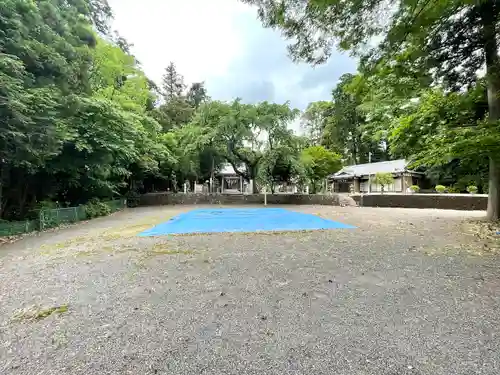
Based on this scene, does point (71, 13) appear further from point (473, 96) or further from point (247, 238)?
point (473, 96)

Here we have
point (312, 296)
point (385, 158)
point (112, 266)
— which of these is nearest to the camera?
point (312, 296)

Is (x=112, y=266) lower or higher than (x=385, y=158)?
lower

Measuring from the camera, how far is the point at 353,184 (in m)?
25.9

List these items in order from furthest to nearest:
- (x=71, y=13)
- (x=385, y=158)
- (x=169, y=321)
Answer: (x=385, y=158) → (x=71, y=13) → (x=169, y=321)

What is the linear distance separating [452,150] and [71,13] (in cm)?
993

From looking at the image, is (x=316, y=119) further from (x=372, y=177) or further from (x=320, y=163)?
(x=372, y=177)

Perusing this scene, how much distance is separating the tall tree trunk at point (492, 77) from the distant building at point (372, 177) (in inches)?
511

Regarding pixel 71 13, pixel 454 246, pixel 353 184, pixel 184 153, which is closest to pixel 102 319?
pixel 454 246

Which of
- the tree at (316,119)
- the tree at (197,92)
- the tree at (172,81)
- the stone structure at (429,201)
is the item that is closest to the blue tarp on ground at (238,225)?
the stone structure at (429,201)

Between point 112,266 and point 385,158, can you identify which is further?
point 385,158

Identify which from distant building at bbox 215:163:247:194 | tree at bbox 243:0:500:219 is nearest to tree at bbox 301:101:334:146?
distant building at bbox 215:163:247:194

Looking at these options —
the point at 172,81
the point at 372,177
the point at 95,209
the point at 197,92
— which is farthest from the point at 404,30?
the point at 172,81

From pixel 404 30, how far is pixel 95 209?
1127 centimetres

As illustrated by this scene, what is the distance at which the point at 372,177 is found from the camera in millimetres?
23531
